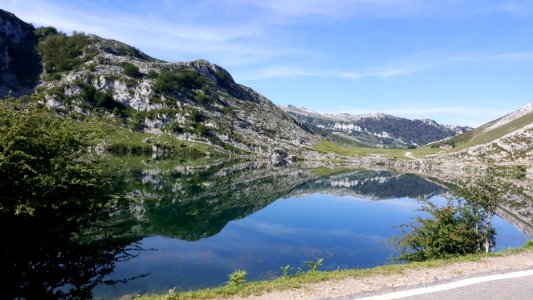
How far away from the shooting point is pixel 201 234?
56094mm

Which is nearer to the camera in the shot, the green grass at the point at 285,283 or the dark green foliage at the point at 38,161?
the green grass at the point at 285,283

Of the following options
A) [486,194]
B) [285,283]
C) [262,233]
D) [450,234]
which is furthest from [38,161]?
[262,233]

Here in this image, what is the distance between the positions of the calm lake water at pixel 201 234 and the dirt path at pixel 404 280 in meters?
7.63

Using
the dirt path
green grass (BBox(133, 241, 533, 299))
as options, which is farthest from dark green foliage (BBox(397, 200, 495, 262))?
green grass (BBox(133, 241, 533, 299))

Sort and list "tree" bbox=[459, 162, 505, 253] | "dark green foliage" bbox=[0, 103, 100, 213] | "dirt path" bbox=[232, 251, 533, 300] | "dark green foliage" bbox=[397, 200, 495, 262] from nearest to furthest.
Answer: "dirt path" bbox=[232, 251, 533, 300] < "dark green foliage" bbox=[0, 103, 100, 213] < "dark green foliage" bbox=[397, 200, 495, 262] < "tree" bbox=[459, 162, 505, 253]

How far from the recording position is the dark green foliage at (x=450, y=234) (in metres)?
37.2

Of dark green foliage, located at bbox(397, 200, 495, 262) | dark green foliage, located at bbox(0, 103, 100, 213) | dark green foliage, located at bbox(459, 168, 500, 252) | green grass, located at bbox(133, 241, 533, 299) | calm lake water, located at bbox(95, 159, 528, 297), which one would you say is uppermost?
dark green foliage, located at bbox(0, 103, 100, 213)

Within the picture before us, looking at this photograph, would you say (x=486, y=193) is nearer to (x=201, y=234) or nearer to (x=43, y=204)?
(x=201, y=234)

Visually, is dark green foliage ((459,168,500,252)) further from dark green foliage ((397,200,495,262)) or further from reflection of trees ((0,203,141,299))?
reflection of trees ((0,203,141,299))

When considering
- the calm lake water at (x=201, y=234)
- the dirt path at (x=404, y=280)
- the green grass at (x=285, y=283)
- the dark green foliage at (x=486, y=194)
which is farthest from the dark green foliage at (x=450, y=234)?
the green grass at (x=285, y=283)

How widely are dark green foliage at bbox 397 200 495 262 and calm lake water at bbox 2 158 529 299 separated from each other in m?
6.94

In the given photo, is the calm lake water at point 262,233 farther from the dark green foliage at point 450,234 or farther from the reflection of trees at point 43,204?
the dark green foliage at point 450,234

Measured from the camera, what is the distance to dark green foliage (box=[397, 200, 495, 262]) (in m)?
37.2

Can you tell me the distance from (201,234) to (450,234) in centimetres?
3360
